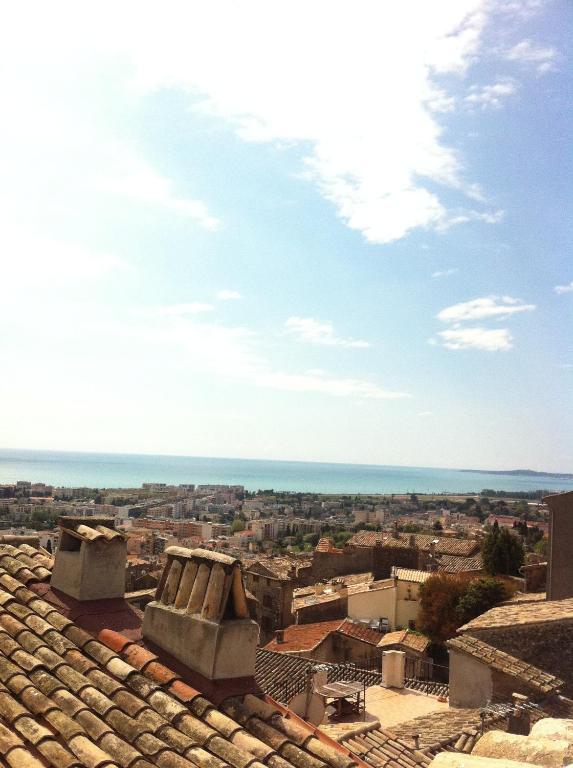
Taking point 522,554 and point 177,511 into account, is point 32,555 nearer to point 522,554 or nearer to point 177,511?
point 522,554

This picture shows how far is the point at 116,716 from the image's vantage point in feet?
11.4

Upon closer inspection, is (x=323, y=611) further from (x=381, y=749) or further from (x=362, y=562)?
(x=381, y=749)

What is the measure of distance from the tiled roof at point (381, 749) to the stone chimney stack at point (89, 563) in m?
4.50

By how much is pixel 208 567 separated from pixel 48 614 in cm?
129

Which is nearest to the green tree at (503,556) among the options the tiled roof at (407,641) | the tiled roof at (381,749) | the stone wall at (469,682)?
the tiled roof at (407,641)

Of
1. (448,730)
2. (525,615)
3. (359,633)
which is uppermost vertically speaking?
(525,615)

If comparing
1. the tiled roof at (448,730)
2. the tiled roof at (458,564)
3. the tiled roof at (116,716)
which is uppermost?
the tiled roof at (116,716)

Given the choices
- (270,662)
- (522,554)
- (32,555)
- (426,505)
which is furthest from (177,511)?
(32,555)

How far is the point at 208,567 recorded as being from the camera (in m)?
4.29

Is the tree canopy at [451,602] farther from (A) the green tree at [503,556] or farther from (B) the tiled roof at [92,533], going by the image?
(B) the tiled roof at [92,533]

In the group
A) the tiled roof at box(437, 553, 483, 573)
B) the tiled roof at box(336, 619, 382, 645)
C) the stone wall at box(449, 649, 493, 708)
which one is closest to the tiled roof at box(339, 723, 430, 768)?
the stone wall at box(449, 649, 493, 708)

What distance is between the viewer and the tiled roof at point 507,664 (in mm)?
9633

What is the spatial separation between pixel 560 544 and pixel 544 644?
222 inches

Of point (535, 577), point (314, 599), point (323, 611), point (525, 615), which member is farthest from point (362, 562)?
point (525, 615)
